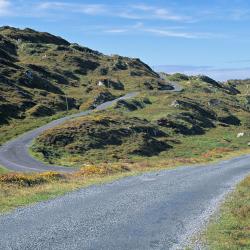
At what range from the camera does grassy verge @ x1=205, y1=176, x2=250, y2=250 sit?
16844 mm

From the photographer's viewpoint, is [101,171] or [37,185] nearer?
[37,185]

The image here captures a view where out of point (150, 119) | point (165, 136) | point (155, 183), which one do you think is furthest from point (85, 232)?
point (150, 119)

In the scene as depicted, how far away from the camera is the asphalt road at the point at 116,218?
1628cm

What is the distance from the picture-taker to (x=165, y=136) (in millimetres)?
99375

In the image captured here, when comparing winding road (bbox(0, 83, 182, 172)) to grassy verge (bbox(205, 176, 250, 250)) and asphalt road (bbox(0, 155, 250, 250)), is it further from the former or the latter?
grassy verge (bbox(205, 176, 250, 250))

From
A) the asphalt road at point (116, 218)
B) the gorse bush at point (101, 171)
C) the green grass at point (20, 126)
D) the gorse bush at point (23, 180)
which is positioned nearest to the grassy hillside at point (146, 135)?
the green grass at point (20, 126)

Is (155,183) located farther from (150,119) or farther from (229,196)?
(150,119)

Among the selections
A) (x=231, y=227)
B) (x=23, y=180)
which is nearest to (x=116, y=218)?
(x=231, y=227)

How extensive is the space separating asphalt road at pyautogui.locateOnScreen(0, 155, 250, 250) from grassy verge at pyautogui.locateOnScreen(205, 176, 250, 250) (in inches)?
28.1

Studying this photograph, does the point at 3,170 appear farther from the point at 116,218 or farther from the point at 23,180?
the point at 116,218

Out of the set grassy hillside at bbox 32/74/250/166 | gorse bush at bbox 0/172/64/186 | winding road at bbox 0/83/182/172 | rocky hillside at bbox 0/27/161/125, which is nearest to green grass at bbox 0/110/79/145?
winding road at bbox 0/83/182/172

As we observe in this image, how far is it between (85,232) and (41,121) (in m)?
88.5

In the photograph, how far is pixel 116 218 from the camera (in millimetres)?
20344

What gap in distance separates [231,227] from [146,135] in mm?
72796
